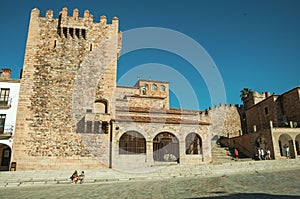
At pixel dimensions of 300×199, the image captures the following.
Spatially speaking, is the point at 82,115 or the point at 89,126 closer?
the point at 89,126

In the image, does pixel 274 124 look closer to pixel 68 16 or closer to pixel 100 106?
pixel 100 106

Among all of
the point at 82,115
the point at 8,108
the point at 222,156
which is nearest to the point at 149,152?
the point at 82,115

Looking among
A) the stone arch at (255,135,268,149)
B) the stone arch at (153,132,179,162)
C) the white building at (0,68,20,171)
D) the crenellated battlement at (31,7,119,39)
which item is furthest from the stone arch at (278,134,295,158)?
the white building at (0,68,20,171)

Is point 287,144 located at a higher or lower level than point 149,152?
higher

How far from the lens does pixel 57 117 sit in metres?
18.2

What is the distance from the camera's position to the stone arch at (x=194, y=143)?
2072 cm

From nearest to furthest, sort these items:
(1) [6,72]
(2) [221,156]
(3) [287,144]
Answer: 1. (1) [6,72]
2. (2) [221,156]
3. (3) [287,144]

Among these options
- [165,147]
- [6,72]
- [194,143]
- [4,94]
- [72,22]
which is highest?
[72,22]

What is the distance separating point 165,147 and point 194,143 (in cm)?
335

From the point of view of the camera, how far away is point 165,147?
2027 cm

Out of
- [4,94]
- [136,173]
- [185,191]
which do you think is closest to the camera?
[185,191]

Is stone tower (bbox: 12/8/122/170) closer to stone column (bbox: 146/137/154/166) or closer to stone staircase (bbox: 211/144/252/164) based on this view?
stone column (bbox: 146/137/154/166)

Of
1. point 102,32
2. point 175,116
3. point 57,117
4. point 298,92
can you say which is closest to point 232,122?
point 298,92

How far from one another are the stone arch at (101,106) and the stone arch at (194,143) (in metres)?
8.29
